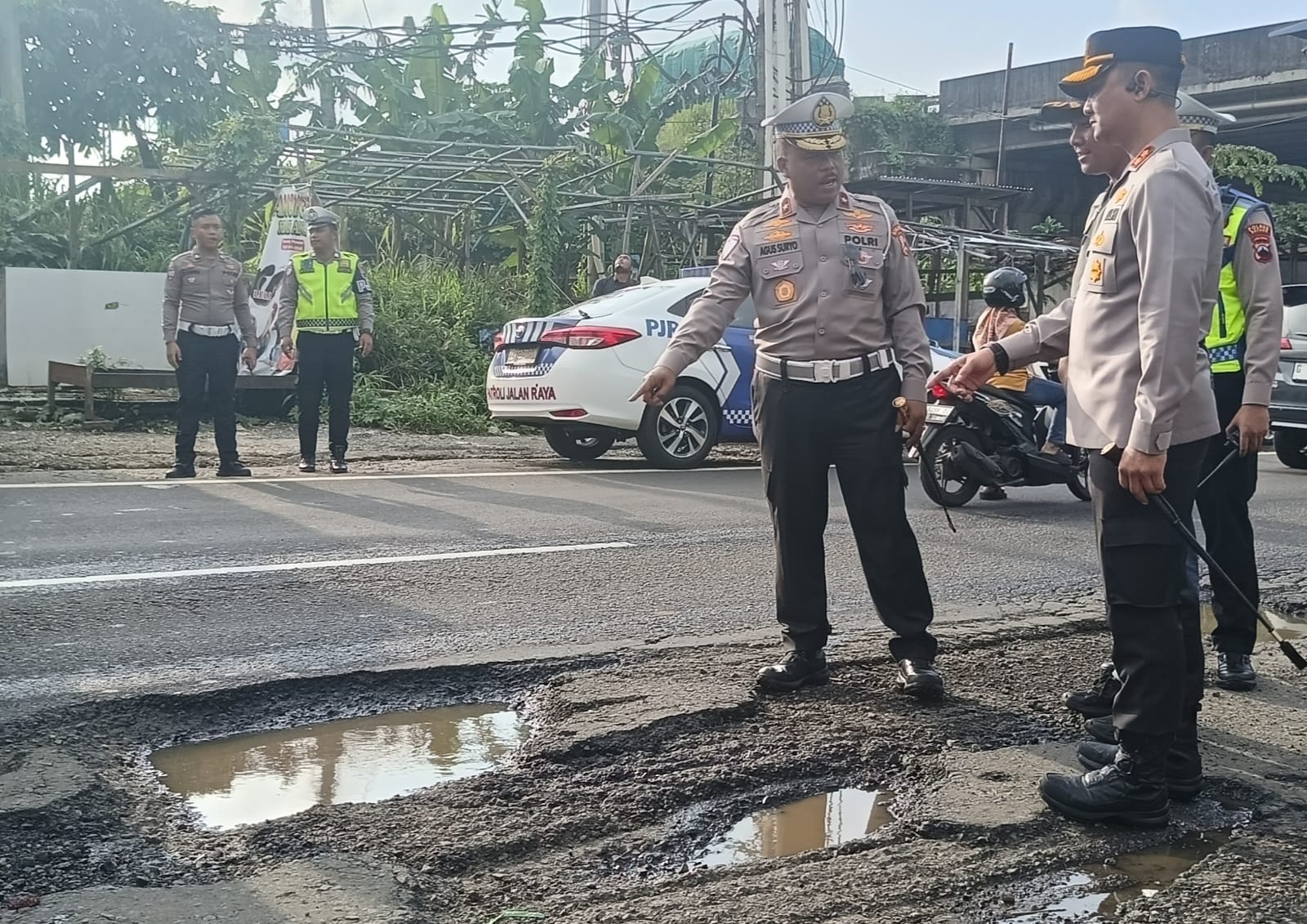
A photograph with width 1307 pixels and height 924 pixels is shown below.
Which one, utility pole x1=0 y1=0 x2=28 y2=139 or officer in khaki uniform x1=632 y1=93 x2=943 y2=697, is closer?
officer in khaki uniform x1=632 y1=93 x2=943 y2=697

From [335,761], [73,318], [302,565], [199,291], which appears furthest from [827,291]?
[73,318]

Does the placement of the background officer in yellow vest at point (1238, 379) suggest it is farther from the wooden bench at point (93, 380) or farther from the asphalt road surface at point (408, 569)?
the wooden bench at point (93, 380)

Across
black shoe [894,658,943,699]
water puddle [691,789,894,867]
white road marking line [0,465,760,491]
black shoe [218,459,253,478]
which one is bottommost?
water puddle [691,789,894,867]

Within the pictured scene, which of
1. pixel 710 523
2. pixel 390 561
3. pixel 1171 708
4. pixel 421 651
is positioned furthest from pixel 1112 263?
pixel 710 523

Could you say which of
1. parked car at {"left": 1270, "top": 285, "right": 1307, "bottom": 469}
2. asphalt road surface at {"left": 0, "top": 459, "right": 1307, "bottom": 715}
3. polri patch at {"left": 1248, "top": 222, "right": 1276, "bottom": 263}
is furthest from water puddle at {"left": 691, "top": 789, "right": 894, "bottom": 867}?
parked car at {"left": 1270, "top": 285, "right": 1307, "bottom": 469}

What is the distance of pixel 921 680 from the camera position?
4.14m

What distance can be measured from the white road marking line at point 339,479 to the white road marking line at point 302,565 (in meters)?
2.89

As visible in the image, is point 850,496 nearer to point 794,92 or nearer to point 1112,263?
point 1112,263

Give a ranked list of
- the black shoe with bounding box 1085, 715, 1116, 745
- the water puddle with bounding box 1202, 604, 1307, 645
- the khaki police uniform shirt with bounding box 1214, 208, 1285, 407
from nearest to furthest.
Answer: the black shoe with bounding box 1085, 715, 1116, 745
the khaki police uniform shirt with bounding box 1214, 208, 1285, 407
the water puddle with bounding box 1202, 604, 1307, 645

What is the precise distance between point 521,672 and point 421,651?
454 mm

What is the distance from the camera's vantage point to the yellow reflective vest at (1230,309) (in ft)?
13.9

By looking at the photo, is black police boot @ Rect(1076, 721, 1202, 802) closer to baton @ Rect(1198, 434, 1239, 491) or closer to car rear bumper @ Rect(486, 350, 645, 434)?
baton @ Rect(1198, 434, 1239, 491)

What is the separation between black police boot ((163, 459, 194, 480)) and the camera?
9.41m

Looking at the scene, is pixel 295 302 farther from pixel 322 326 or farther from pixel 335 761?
pixel 335 761
